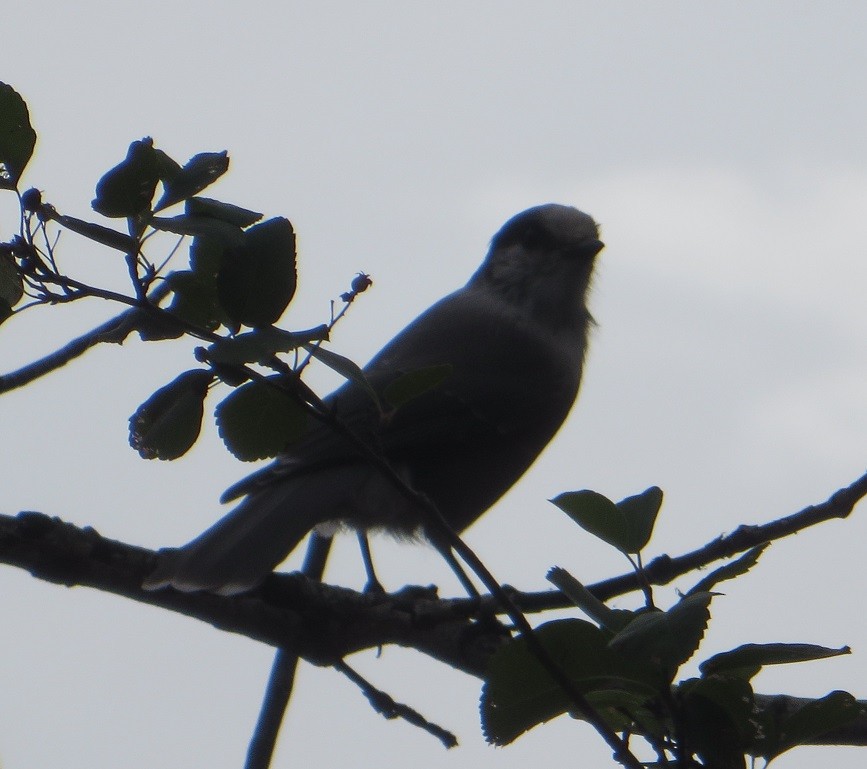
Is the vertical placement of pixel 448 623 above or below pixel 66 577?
above

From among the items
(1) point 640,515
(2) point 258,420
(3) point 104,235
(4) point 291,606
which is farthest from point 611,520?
(4) point 291,606

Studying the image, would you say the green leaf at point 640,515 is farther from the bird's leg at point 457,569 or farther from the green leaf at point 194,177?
the green leaf at point 194,177

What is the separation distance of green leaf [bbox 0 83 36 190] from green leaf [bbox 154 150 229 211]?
0.15 metres

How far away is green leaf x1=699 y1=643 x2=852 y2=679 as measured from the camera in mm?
1197

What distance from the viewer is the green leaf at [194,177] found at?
1.33 metres

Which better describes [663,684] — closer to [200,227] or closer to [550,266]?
[200,227]

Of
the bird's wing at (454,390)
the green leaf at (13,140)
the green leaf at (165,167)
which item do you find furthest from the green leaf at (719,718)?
the bird's wing at (454,390)

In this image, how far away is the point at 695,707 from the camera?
1198mm

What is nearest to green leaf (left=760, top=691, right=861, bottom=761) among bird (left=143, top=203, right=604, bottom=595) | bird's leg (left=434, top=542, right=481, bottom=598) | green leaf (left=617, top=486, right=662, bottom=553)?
green leaf (left=617, top=486, right=662, bottom=553)

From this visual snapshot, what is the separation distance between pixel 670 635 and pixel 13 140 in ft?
2.84

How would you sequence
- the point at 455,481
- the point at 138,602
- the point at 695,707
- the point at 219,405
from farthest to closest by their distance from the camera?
the point at 455,481
the point at 138,602
the point at 219,405
the point at 695,707

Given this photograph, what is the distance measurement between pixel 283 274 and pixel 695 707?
62 cm

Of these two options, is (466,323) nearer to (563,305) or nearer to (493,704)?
(563,305)

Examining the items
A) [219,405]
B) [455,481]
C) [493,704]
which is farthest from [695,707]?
[455,481]
